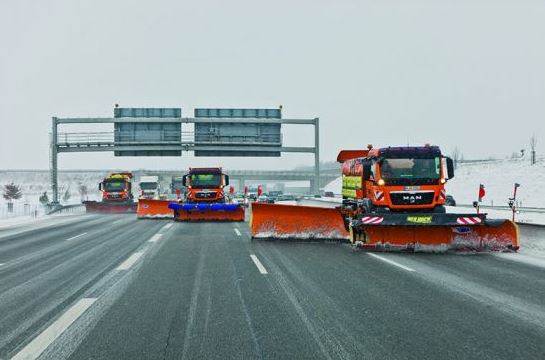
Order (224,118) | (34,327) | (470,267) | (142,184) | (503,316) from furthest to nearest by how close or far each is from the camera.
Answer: (142,184)
(224,118)
(470,267)
(503,316)
(34,327)

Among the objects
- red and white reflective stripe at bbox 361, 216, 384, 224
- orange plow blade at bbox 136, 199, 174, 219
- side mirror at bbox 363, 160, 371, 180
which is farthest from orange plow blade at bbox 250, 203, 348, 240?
orange plow blade at bbox 136, 199, 174, 219

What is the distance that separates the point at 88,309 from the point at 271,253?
242 inches

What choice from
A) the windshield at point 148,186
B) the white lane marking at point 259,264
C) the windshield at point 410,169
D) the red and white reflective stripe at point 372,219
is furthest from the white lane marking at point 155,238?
the windshield at point 148,186


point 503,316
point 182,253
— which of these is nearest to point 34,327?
point 503,316

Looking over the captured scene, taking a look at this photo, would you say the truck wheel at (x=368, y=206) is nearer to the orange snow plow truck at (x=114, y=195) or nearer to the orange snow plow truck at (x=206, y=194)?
the orange snow plow truck at (x=206, y=194)

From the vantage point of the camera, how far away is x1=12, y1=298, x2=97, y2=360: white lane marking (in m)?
4.62

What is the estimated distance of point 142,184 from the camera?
50969 millimetres

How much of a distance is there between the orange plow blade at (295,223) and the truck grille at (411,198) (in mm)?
2465

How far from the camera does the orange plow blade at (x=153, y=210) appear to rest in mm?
27062

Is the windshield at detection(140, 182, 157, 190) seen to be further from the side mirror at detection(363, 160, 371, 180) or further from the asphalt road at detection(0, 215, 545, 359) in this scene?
the side mirror at detection(363, 160, 371, 180)

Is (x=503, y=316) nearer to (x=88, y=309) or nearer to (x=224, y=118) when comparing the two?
(x=88, y=309)

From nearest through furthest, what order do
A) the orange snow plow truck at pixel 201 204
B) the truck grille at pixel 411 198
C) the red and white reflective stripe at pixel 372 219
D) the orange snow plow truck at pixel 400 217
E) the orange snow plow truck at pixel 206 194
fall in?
1. the red and white reflective stripe at pixel 372 219
2. the orange snow plow truck at pixel 400 217
3. the truck grille at pixel 411 198
4. the orange snow plow truck at pixel 201 204
5. the orange snow plow truck at pixel 206 194

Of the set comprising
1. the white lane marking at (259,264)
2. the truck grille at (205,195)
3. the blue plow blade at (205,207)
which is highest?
the truck grille at (205,195)

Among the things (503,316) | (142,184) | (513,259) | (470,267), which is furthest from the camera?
(142,184)
